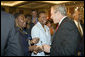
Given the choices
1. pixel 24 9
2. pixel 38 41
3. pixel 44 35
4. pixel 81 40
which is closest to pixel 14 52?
pixel 81 40

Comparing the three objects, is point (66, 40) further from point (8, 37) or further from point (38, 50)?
point (38, 50)

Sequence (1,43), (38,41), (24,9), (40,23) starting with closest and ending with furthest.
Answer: (1,43) → (38,41) → (40,23) → (24,9)

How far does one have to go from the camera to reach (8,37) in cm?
167

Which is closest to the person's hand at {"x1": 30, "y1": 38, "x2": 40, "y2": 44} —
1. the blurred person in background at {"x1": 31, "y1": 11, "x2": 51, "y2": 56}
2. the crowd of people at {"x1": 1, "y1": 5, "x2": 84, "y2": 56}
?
the crowd of people at {"x1": 1, "y1": 5, "x2": 84, "y2": 56}

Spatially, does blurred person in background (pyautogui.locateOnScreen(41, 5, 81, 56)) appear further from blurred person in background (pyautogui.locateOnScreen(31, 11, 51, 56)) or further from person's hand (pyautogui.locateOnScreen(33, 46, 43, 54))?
blurred person in background (pyautogui.locateOnScreen(31, 11, 51, 56))

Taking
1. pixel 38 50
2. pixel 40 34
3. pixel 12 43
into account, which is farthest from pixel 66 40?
pixel 40 34

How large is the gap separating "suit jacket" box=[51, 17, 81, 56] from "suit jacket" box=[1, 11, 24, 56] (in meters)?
0.57

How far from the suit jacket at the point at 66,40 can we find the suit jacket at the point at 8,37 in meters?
0.57

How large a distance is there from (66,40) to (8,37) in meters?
0.71

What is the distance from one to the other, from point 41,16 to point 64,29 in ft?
4.16

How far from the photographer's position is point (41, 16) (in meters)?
3.23

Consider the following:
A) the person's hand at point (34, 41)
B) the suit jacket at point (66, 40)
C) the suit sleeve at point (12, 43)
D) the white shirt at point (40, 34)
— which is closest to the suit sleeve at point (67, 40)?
the suit jacket at point (66, 40)

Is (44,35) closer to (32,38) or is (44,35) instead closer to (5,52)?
(32,38)

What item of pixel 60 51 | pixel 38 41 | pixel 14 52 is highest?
pixel 14 52
